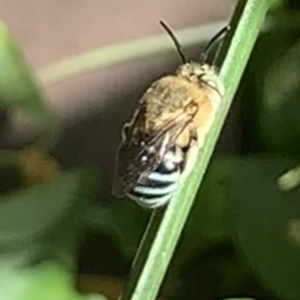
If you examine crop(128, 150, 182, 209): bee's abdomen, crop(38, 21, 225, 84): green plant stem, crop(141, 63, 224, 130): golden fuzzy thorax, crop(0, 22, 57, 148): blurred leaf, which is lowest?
crop(38, 21, 225, 84): green plant stem

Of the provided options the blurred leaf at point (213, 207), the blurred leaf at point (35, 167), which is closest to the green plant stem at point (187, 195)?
the blurred leaf at point (213, 207)

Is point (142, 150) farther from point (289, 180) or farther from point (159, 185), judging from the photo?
point (289, 180)

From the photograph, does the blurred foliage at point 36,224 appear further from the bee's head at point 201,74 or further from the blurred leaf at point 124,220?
the bee's head at point 201,74

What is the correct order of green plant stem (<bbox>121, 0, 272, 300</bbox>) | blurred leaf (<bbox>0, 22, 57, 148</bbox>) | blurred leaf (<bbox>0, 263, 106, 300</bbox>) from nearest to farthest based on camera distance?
1. green plant stem (<bbox>121, 0, 272, 300</bbox>)
2. blurred leaf (<bbox>0, 263, 106, 300</bbox>)
3. blurred leaf (<bbox>0, 22, 57, 148</bbox>)

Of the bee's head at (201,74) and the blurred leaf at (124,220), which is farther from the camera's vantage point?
the blurred leaf at (124,220)

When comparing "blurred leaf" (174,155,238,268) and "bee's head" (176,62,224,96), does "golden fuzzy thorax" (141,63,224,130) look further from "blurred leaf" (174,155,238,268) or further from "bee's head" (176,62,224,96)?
"blurred leaf" (174,155,238,268)

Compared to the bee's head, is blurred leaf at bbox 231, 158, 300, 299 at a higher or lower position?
lower

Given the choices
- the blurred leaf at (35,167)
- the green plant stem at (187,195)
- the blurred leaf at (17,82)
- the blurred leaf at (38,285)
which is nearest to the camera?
the green plant stem at (187,195)

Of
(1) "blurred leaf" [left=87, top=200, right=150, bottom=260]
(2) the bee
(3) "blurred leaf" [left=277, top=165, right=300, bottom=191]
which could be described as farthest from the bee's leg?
(1) "blurred leaf" [left=87, top=200, right=150, bottom=260]
